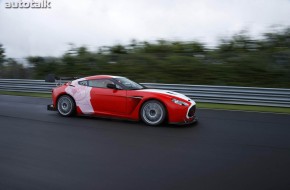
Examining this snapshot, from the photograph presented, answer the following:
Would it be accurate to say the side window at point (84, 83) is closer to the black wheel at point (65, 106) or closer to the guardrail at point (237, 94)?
the black wheel at point (65, 106)

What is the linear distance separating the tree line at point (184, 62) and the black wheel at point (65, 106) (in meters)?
8.30

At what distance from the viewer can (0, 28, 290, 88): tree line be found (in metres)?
14.4

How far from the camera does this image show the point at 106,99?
803cm

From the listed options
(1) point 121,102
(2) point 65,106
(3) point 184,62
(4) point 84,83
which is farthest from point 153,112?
(3) point 184,62

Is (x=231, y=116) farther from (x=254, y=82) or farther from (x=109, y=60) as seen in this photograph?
(x=109, y=60)

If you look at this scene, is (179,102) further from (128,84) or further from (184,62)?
(184,62)

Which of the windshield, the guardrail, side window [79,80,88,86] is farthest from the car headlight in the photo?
the guardrail

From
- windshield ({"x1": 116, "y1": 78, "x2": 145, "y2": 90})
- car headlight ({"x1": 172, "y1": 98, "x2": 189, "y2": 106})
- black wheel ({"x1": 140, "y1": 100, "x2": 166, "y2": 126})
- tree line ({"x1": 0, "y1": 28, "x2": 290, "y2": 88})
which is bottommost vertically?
black wheel ({"x1": 140, "y1": 100, "x2": 166, "y2": 126})

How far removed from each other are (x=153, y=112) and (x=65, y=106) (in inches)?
105

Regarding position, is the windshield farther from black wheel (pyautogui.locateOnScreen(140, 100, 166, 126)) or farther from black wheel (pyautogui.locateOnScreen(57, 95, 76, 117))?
black wheel (pyautogui.locateOnScreen(57, 95, 76, 117))

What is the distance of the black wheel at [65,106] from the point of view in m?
8.75

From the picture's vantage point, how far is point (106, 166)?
4.55 m

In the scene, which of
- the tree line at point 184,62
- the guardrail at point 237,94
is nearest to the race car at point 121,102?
the guardrail at point 237,94

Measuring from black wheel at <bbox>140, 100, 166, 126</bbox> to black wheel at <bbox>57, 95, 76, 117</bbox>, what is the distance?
7.02 ft
